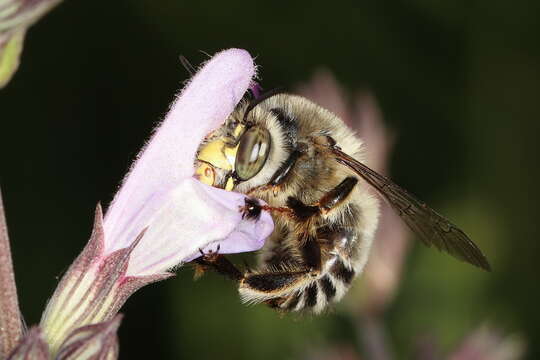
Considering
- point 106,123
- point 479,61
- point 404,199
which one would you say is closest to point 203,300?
point 106,123

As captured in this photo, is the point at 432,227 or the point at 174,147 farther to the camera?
the point at 432,227

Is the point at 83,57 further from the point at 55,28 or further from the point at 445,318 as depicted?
the point at 445,318

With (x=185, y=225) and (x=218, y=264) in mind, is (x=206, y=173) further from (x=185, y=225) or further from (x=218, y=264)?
(x=218, y=264)

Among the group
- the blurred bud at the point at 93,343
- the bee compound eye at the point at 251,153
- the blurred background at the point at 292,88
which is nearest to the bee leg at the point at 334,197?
the bee compound eye at the point at 251,153

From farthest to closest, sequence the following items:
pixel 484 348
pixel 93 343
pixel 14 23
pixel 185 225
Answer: pixel 484 348, pixel 185 225, pixel 93 343, pixel 14 23

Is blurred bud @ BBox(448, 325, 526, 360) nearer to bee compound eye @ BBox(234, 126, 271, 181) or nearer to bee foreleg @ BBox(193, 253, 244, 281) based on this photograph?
bee foreleg @ BBox(193, 253, 244, 281)

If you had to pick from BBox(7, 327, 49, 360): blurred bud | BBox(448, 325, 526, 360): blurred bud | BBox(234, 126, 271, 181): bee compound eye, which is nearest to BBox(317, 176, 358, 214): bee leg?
BBox(234, 126, 271, 181): bee compound eye

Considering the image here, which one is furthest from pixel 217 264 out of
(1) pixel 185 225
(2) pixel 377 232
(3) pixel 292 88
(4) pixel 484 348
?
(3) pixel 292 88
